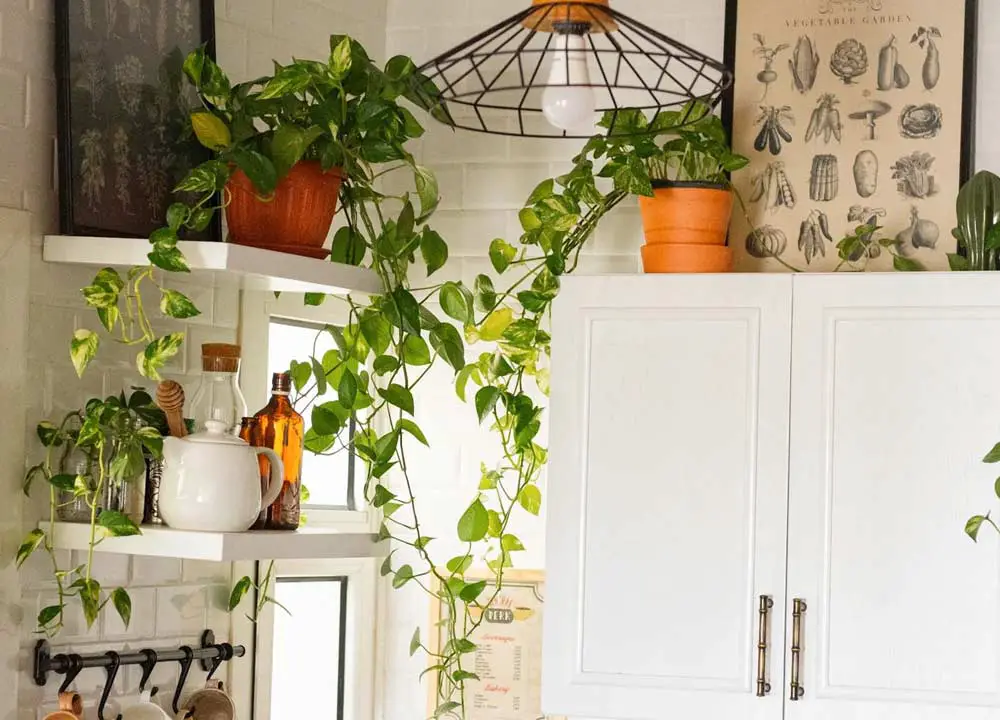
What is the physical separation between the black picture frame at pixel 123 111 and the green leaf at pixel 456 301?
1.48ft

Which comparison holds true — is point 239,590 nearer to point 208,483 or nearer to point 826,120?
point 208,483

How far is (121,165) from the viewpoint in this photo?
2168 mm

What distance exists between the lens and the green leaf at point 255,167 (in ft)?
7.02

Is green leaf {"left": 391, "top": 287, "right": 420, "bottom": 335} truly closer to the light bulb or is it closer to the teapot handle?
the teapot handle

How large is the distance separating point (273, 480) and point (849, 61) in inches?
53.0

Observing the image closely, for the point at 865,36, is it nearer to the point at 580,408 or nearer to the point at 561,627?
the point at 580,408

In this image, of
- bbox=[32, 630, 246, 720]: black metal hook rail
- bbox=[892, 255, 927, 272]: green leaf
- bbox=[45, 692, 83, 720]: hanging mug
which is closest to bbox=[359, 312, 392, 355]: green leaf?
bbox=[32, 630, 246, 720]: black metal hook rail

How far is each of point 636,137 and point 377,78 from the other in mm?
510

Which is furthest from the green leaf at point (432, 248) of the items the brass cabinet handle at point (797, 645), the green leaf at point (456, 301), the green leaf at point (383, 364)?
the brass cabinet handle at point (797, 645)

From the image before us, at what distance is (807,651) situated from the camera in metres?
2.30

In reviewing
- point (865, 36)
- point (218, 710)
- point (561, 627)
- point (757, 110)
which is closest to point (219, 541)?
point (218, 710)

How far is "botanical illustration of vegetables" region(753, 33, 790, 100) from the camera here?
2705 millimetres

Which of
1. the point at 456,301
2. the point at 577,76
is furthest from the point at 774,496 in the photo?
the point at 577,76

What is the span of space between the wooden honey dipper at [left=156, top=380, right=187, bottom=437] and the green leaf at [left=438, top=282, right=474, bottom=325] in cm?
63
